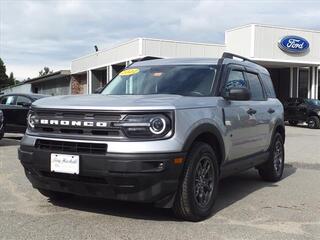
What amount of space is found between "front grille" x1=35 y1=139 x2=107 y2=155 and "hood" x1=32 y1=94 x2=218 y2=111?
1.23ft

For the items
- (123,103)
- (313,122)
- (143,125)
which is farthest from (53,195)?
(313,122)

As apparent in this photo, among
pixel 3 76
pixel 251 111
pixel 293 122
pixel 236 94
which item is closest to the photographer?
pixel 236 94

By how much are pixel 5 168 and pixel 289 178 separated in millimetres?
5012

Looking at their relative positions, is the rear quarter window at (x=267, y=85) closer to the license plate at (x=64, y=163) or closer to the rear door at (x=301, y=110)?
the license plate at (x=64, y=163)

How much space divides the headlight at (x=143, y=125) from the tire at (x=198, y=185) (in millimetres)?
569

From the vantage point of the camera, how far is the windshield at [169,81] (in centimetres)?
636

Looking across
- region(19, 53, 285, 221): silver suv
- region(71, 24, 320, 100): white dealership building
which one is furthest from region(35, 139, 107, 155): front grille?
region(71, 24, 320, 100): white dealership building

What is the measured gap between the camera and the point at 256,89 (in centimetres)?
788

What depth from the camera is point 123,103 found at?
17.2 ft

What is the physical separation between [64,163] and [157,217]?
4.06 feet

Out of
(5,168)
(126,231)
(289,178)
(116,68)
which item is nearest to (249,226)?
(126,231)

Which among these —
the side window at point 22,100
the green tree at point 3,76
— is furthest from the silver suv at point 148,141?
the green tree at point 3,76

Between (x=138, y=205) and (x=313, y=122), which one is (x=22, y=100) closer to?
(x=138, y=205)

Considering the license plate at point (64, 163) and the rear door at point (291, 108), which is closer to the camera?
the license plate at point (64, 163)
